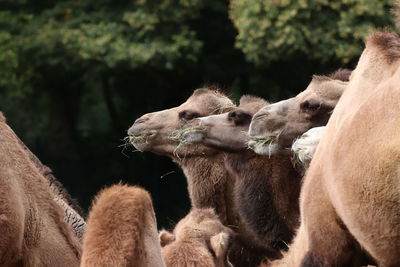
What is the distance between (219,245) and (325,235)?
907 millimetres

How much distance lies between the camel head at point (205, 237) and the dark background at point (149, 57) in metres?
7.29

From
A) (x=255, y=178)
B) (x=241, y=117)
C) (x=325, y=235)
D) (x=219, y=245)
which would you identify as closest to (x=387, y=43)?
(x=325, y=235)

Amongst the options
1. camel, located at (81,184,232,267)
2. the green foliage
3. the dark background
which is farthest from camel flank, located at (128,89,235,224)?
the green foliage

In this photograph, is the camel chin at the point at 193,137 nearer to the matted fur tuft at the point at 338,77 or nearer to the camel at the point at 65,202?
the matted fur tuft at the point at 338,77

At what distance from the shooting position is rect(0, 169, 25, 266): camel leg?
4.83 m

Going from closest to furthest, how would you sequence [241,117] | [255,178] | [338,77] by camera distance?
[338,77]
[255,178]
[241,117]

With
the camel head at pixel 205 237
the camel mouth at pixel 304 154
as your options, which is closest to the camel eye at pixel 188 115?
the camel head at pixel 205 237

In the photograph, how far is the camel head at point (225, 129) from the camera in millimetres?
8125

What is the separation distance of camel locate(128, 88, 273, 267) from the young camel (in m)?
2.84

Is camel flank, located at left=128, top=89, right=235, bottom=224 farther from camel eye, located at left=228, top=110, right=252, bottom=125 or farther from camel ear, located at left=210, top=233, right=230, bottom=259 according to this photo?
camel ear, located at left=210, top=233, right=230, bottom=259

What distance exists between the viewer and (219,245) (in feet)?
19.1

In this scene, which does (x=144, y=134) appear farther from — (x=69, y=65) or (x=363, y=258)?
(x=69, y=65)

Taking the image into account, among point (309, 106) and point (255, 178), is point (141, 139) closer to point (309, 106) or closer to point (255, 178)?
point (255, 178)

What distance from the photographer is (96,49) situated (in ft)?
51.4
